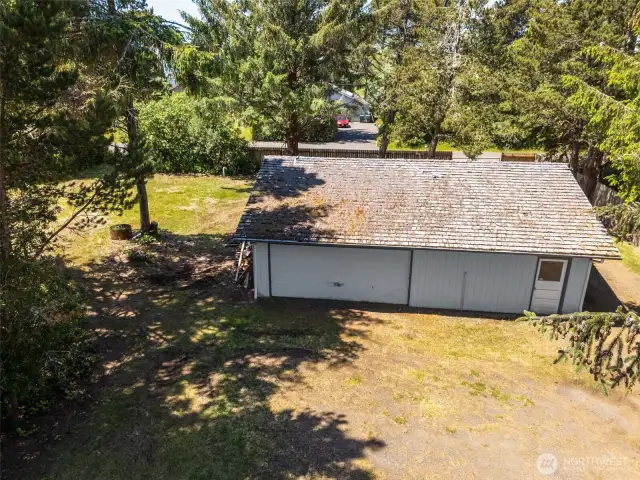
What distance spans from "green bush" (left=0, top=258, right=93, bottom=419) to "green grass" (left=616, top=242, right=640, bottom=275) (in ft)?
68.1

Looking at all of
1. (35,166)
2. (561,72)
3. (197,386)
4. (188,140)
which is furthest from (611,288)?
(188,140)

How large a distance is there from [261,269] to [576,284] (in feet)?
34.3

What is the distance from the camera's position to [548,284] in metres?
14.7

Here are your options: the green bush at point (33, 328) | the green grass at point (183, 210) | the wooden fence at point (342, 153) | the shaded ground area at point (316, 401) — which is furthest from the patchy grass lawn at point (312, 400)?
the wooden fence at point (342, 153)

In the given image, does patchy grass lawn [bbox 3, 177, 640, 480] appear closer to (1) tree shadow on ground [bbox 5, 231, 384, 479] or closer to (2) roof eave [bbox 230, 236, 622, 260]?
(1) tree shadow on ground [bbox 5, 231, 384, 479]

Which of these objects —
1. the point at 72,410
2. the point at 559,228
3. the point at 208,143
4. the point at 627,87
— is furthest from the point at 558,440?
the point at 208,143

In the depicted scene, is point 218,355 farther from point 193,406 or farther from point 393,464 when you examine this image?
point 393,464

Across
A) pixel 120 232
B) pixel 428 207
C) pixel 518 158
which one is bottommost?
pixel 120 232

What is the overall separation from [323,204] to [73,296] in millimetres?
8761

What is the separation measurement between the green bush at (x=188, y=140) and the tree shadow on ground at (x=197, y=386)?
1598cm

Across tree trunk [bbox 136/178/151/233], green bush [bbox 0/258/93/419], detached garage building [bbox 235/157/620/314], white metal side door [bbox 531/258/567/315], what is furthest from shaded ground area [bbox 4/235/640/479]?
tree trunk [bbox 136/178/151/233]

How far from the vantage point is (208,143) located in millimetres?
31734

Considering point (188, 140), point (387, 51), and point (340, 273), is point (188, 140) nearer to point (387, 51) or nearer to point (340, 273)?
point (387, 51)

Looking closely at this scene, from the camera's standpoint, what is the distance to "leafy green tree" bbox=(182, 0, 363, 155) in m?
23.6
